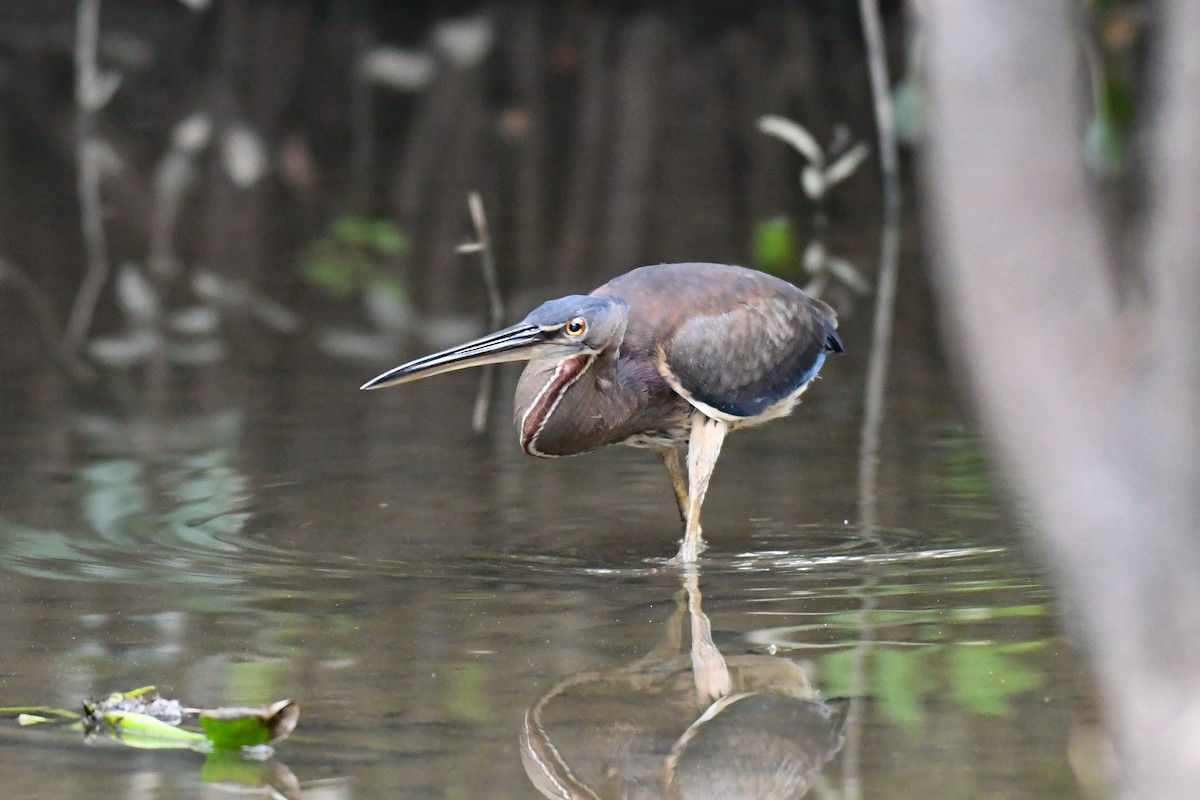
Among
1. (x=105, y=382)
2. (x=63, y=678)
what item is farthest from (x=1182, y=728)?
(x=105, y=382)

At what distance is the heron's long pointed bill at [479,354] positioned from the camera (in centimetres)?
555

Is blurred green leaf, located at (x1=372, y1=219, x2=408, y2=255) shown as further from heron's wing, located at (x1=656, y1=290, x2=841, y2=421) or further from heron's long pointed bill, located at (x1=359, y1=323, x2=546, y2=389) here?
heron's long pointed bill, located at (x1=359, y1=323, x2=546, y2=389)

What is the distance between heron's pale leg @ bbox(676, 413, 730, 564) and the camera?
19.2 feet

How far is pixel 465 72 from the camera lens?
22.4 meters

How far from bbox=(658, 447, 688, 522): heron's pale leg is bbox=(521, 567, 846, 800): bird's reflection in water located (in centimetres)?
154

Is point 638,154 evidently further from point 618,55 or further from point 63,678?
point 63,678

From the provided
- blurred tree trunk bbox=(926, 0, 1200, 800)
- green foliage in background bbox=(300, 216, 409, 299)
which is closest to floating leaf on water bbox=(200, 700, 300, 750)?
blurred tree trunk bbox=(926, 0, 1200, 800)

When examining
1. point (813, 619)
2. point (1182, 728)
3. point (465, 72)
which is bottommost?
point (813, 619)

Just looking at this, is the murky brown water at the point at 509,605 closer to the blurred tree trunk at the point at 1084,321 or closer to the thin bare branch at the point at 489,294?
the thin bare branch at the point at 489,294

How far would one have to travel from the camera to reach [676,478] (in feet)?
21.3

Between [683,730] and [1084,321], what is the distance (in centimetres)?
290

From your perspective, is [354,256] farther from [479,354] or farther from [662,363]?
[479,354]

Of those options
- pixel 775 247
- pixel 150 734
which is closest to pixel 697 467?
pixel 150 734

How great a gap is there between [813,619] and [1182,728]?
366 cm
